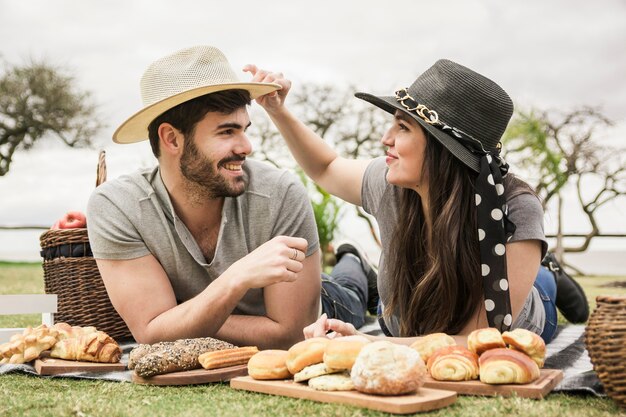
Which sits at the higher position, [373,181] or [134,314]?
[373,181]

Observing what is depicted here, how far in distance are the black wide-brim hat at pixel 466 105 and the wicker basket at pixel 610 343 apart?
2.83 feet

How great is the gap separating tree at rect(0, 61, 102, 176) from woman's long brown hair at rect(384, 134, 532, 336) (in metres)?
17.4

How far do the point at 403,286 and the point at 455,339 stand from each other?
16.0 inches

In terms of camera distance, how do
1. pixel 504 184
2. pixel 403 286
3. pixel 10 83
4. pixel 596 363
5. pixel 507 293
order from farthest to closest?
pixel 10 83 → pixel 403 286 → pixel 504 184 → pixel 507 293 → pixel 596 363

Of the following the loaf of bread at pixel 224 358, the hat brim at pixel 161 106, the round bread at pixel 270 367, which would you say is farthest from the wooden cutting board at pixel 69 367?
the hat brim at pixel 161 106

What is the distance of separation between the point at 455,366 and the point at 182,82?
1.92 metres

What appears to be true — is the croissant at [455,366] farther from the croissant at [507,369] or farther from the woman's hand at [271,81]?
the woman's hand at [271,81]

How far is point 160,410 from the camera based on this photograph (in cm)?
227

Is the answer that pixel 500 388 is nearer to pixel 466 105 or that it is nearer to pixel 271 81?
pixel 466 105

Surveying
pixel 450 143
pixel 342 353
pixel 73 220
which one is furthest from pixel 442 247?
pixel 73 220

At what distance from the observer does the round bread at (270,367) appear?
2.49m

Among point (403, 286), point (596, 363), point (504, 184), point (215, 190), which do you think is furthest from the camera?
point (215, 190)

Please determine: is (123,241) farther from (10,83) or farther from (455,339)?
(10,83)

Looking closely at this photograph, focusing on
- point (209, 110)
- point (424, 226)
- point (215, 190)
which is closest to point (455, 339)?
point (424, 226)
